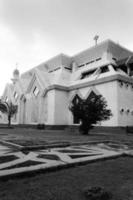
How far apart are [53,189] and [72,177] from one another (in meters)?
0.77

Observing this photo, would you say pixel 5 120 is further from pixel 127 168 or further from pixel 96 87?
pixel 127 168

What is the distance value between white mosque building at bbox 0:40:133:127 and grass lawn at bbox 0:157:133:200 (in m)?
18.1

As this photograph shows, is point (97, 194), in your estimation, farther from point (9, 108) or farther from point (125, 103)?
point (9, 108)

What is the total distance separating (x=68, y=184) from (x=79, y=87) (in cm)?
Result: 2438

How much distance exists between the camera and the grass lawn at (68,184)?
2.76 meters

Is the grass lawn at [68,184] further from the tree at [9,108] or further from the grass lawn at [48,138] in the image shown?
the tree at [9,108]

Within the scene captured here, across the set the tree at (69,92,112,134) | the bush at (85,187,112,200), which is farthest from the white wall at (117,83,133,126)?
the bush at (85,187,112,200)

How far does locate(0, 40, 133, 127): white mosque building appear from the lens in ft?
73.0

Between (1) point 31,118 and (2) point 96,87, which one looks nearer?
(2) point 96,87

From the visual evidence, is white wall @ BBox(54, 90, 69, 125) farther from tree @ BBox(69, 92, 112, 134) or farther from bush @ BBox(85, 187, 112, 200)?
bush @ BBox(85, 187, 112, 200)

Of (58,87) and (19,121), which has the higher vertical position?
(58,87)

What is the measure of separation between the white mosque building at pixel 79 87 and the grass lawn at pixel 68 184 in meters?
18.1

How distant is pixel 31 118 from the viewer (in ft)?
107

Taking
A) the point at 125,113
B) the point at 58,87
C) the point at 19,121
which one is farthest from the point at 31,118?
the point at 125,113
